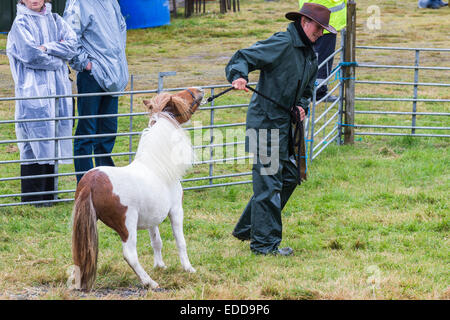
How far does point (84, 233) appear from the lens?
430 centimetres

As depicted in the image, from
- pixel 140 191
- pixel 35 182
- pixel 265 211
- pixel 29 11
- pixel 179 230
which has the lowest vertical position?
pixel 35 182

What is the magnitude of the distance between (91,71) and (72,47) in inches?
12.5

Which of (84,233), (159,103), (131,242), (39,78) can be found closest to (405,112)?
(39,78)

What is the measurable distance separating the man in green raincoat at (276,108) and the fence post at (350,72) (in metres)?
3.77

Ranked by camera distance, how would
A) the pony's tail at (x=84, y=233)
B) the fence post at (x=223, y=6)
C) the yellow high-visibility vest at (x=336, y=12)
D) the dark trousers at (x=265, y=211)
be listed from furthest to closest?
the fence post at (x=223, y=6), the yellow high-visibility vest at (x=336, y=12), the dark trousers at (x=265, y=211), the pony's tail at (x=84, y=233)

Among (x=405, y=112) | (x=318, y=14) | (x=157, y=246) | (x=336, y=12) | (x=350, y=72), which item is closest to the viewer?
(x=157, y=246)

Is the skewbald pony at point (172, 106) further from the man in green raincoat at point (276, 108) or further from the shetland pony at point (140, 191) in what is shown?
the man in green raincoat at point (276, 108)

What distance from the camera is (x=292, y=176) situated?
18.4 feet

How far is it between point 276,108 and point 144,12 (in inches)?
549

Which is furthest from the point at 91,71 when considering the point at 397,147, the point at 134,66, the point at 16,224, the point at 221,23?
the point at 221,23

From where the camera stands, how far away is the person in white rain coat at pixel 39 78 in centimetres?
677

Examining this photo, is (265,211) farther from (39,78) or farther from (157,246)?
(39,78)

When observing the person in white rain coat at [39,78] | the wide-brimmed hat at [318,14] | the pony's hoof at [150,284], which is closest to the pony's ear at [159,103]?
the pony's hoof at [150,284]

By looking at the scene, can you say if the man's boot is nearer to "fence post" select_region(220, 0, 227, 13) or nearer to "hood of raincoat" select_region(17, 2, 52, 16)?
"hood of raincoat" select_region(17, 2, 52, 16)
